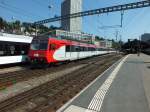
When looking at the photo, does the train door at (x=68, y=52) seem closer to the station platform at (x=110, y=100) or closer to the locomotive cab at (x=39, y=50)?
the locomotive cab at (x=39, y=50)

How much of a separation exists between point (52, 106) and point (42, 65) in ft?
44.7

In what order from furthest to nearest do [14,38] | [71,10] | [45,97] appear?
[71,10] → [14,38] → [45,97]

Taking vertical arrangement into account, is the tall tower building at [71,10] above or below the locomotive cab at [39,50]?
above

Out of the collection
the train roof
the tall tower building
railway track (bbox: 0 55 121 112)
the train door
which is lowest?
railway track (bbox: 0 55 121 112)

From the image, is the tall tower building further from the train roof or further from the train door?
the train roof

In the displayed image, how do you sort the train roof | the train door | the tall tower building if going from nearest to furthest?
the train roof, the train door, the tall tower building

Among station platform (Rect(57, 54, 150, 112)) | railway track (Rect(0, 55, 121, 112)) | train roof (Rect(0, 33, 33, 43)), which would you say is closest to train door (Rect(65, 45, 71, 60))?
train roof (Rect(0, 33, 33, 43))

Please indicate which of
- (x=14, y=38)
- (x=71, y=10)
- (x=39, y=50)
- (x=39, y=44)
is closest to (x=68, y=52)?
(x=39, y=44)

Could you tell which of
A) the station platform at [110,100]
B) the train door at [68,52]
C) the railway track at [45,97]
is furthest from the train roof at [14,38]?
the station platform at [110,100]

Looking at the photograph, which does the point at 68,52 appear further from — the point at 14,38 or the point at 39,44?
the point at 14,38

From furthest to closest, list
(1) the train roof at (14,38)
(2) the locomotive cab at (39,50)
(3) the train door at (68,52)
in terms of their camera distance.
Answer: (3) the train door at (68,52) → (2) the locomotive cab at (39,50) → (1) the train roof at (14,38)

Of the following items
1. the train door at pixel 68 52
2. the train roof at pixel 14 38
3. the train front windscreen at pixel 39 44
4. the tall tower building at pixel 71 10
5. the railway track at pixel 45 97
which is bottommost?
the railway track at pixel 45 97

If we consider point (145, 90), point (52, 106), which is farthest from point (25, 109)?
point (145, 90)

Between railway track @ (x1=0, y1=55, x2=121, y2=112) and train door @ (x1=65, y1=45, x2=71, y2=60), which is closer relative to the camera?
railway track @ (x1=0, y1=55, x2=121, y2=112)
